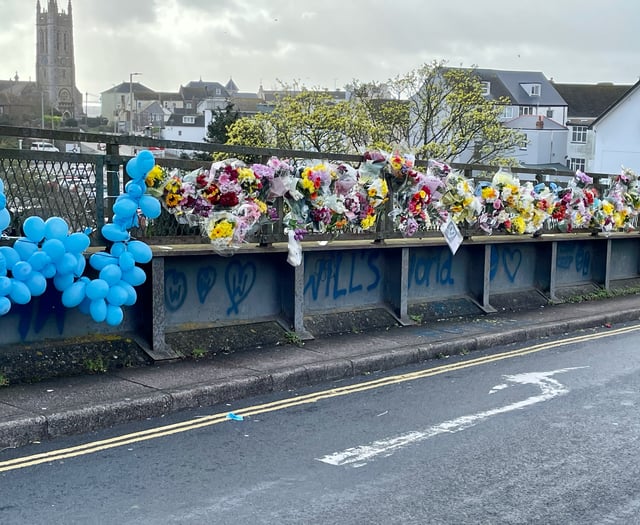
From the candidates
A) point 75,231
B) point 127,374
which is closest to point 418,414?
point 127,374

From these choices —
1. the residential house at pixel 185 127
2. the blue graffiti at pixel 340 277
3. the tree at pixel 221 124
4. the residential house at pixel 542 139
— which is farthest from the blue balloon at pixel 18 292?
the residential house at pixel 185 127

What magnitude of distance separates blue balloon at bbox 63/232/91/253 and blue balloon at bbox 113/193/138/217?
530 mm

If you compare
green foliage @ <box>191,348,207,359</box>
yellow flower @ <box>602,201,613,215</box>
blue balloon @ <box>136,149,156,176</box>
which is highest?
blue balloon @ <box>136,149,156,176</box>

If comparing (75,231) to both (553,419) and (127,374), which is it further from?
(553,419)

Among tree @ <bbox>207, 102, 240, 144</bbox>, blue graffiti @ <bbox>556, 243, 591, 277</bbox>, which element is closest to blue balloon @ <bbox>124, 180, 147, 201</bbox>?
blue graffiti @ <bbox>556, 243, 591, 277</bbox>

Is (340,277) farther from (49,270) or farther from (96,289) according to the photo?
(49,270)

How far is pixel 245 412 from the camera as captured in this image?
291 inches

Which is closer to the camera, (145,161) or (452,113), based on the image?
(145,161)

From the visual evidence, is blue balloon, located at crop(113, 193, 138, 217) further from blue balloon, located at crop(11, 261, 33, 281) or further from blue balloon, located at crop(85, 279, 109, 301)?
blue balloon, located at crop(11, 261, 33, 281)

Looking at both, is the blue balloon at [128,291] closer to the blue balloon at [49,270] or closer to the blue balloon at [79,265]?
the blue balloon at [79,265]

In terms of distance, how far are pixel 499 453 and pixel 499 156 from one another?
3423cm

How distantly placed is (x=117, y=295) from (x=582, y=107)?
91125 mm

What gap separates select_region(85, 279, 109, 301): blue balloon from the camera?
740 centimetres

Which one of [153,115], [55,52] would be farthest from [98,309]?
[55,52]
